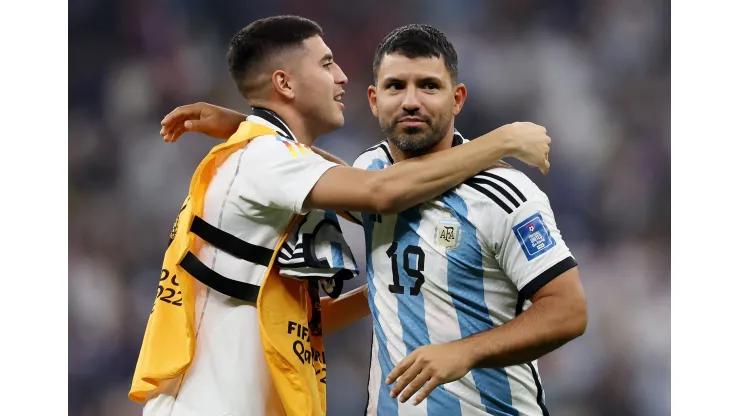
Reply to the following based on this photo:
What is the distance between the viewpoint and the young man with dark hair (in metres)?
2.37

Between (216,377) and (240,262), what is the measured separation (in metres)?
0.38

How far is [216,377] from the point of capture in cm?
256

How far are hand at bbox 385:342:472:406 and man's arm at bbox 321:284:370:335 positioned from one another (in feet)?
3.14

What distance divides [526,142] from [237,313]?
3.51 feet

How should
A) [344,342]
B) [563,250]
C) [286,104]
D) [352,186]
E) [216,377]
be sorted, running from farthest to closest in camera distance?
[344,342], [286,104], [216,377], [352,186], [563,250]

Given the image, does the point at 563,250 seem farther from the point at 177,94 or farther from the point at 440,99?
the point at 177,94

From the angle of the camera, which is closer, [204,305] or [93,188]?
[204,305]

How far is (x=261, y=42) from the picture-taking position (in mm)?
2908

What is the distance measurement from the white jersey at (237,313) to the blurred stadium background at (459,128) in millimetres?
2554

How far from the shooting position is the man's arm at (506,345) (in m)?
2.10

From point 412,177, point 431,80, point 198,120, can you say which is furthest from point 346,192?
point 198,120

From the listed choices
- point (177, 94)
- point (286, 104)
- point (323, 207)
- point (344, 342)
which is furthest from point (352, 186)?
point (177, 94)

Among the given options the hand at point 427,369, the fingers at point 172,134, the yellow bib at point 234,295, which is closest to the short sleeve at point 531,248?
the hand at point 427,369

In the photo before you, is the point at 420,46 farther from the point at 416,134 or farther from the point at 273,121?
Result: the point at 273,121
